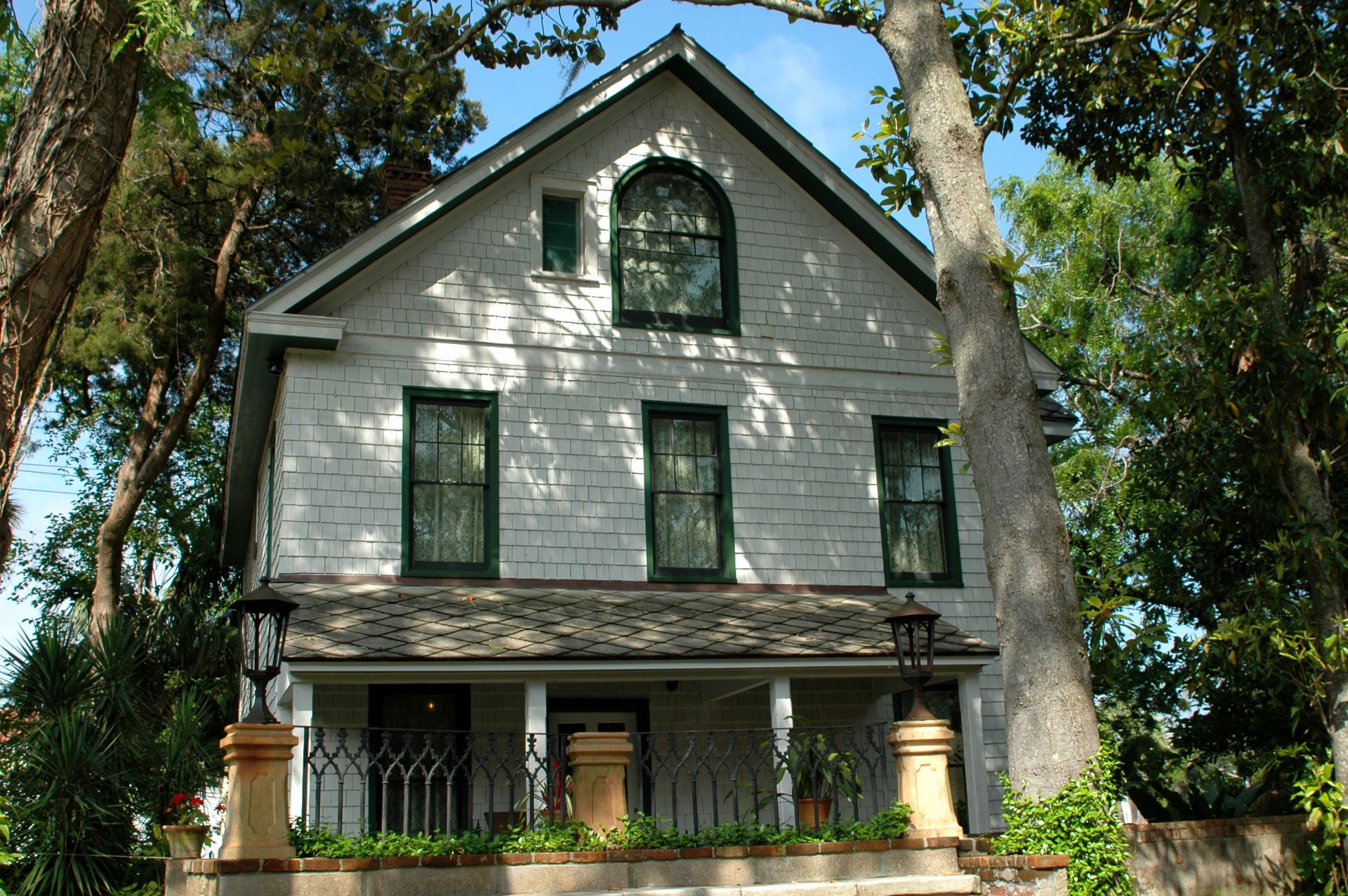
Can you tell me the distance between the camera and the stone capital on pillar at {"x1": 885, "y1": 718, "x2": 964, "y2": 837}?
9.11 metres

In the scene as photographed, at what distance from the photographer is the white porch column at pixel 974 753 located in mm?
11961

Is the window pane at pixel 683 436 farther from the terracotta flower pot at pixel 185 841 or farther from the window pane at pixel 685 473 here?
the terracotta flower pot at pixel 185 841

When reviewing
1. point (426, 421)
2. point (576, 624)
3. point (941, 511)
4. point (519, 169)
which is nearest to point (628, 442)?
point (426, 421)

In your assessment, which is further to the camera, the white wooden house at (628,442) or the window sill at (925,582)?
the window sill at (925,582)

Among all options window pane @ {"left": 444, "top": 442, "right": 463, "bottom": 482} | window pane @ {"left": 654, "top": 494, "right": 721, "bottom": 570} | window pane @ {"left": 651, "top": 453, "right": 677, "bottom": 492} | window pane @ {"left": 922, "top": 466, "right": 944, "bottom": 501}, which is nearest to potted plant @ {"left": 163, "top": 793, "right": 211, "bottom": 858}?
window pane @ {"left": 444, "top": 442, "right": 463, "bottom": 482}

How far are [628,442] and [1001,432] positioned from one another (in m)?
5.08

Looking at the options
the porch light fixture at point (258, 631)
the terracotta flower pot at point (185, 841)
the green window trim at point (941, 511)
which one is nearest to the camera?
the porch light fixture at point (258, 631)

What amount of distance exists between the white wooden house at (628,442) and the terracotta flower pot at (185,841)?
148 centimetres

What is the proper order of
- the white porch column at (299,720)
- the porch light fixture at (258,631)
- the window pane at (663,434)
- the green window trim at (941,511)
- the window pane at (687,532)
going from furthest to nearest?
the green window trim at (941,511) < the window pane at (663,434) < the window pane at (687,532) < the white porch column at (299,720) < the porch light fixture at (258,631)

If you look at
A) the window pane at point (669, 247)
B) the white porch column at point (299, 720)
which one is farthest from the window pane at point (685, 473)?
the white porch column at point (299, 720)

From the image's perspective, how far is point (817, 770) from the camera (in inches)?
400

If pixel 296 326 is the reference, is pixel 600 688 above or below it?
below

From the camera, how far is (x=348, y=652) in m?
9.91

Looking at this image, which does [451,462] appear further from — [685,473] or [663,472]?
[685,473]
